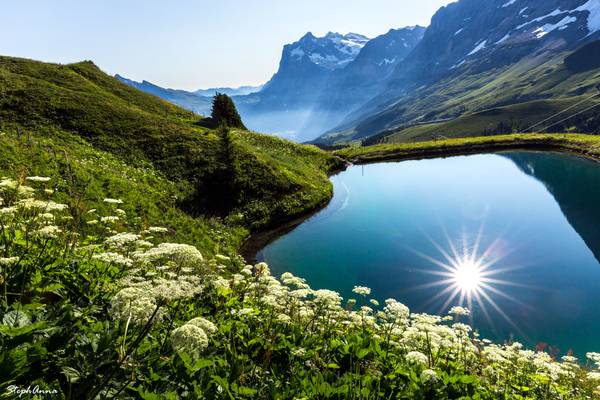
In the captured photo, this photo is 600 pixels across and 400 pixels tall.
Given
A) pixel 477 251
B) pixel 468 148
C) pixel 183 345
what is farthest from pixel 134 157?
pixel 468 148

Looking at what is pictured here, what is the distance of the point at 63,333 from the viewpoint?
211 inches

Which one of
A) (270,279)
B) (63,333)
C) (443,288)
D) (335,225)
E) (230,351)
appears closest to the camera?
(63,333)

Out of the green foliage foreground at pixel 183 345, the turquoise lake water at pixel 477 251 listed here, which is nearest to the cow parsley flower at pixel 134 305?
the green foliage foreground at pixel 183 345

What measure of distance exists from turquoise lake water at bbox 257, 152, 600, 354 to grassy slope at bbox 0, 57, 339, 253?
16.8 ft

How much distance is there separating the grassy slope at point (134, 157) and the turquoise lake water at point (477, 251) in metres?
5.11

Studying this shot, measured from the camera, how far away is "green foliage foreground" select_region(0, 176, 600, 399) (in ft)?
16.8

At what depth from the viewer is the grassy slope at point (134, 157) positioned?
28156 millimetres

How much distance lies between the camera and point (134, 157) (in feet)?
134

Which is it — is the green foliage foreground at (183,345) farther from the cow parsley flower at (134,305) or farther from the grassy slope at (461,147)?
the grassy slope at (461,147)

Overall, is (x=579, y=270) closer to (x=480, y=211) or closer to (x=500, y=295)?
(x=500, y=295)

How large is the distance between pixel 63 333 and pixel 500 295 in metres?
22.0

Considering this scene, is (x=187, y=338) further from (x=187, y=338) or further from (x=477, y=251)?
(x=477, y=251)

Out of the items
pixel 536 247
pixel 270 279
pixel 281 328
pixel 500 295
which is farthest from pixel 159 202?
pixel 536 247

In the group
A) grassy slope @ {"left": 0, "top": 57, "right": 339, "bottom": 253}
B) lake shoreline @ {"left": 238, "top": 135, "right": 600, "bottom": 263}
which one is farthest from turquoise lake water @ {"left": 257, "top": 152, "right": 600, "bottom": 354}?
lake shoreline @ {"left": 238, "top": 135, "right": 600, "bottom": 263}
